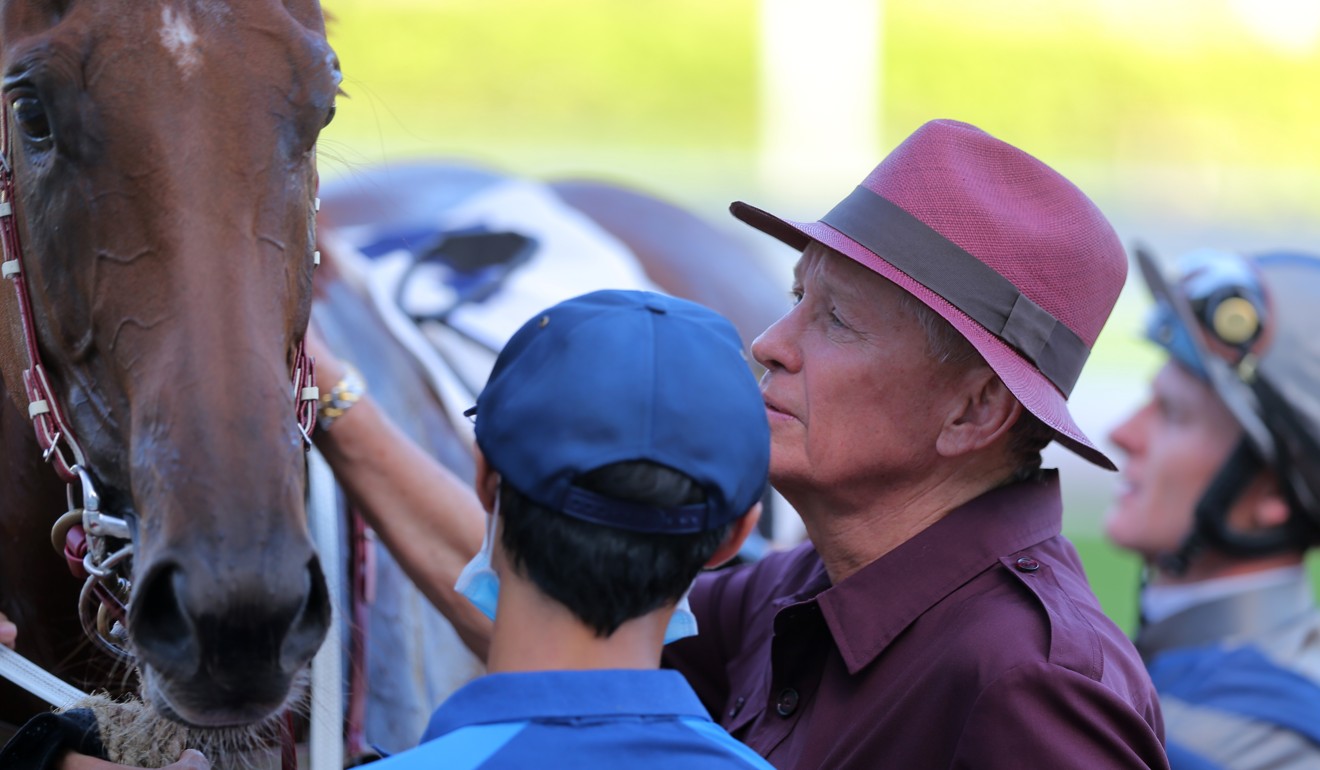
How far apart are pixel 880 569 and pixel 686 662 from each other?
0.49m

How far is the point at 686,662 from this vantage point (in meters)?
2.15

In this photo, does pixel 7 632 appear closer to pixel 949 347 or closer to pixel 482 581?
pixel 482 581

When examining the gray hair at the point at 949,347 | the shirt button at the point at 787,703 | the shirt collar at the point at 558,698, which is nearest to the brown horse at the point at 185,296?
the shirt collar at the point at 558,698

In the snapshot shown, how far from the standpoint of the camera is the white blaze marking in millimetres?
1520

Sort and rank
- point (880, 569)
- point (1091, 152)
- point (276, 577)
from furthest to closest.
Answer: point (1091, 152)
point (880, 569)
point (276, 577)

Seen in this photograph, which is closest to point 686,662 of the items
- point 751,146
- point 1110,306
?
point 1110,306

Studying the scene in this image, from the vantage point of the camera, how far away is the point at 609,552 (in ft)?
4.06

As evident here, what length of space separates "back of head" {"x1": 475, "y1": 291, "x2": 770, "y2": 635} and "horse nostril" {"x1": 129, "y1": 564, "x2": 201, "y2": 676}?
361 mm

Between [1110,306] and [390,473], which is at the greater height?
[1110,306]

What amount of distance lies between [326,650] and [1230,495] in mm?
2613

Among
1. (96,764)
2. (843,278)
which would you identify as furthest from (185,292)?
(843,278)

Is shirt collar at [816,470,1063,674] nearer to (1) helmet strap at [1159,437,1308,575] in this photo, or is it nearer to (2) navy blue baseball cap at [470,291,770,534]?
(2) navy blue baseball cap at [470,291,770,534]

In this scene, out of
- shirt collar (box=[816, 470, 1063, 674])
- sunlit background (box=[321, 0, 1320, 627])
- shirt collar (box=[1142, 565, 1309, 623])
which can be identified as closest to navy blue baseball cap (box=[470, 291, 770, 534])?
shirt collar (box=[816, 470, 1063, 674])

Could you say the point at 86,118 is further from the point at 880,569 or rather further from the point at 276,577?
the point at 880,569
